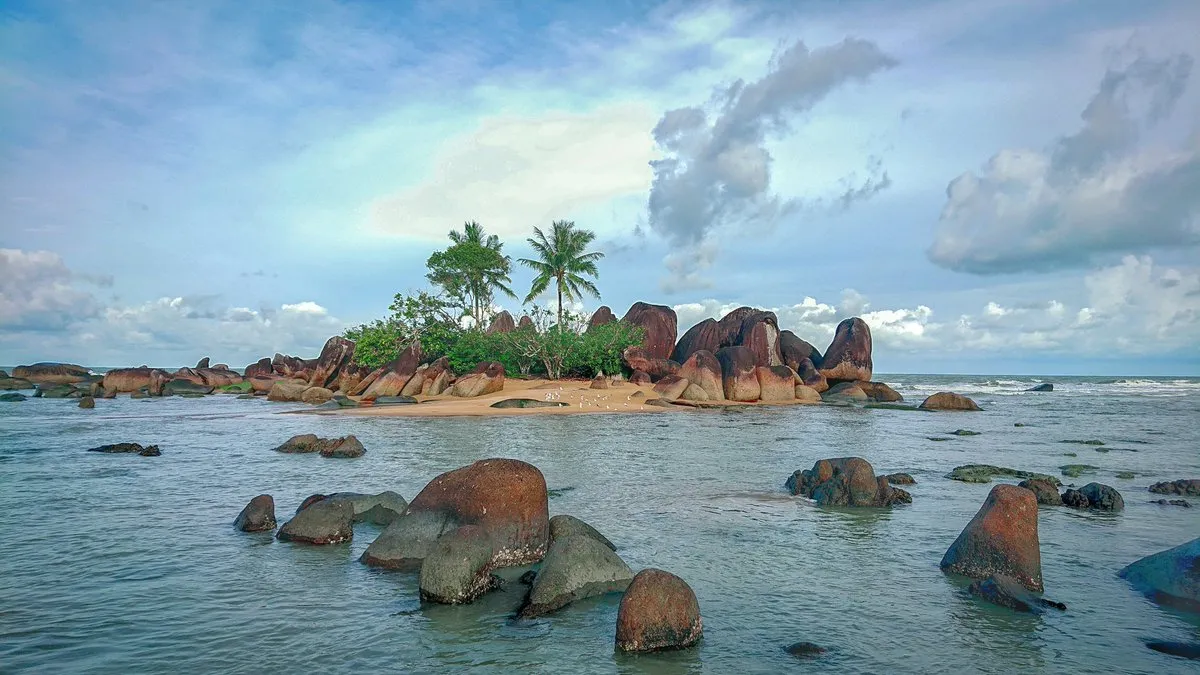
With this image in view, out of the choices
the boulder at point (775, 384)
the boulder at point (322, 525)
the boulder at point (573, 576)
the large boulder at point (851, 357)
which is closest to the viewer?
the boulder at point (573, 576)

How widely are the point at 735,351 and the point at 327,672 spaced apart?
4180cm

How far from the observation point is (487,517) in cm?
1055

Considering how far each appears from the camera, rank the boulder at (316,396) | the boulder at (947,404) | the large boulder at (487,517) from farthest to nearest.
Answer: the boulder at (316,396) < the boulder at (947,404) < the large boulder at (487,517)

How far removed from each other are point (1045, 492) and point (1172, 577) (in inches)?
251

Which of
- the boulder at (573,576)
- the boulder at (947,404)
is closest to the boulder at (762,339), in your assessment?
the boulder at (947,404)

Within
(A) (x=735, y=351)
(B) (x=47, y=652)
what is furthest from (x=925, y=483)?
(A) (x=735, y=351)

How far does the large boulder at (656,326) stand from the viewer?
55531 millimetres

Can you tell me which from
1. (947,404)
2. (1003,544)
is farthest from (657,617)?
(947,404)

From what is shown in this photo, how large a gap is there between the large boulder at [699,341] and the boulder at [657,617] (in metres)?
46.5

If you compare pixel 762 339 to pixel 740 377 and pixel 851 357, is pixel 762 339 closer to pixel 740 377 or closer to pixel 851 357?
pixel 851 357

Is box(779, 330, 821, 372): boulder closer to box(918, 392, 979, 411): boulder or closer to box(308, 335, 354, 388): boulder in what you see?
box(918, 392, 979, 411): boulder

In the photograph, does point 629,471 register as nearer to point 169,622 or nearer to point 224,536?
point 224,536

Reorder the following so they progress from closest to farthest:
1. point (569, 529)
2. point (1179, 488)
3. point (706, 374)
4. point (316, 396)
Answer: point (569, 529) < point (1179, 488) < point (706, 374) < point (316, 396)

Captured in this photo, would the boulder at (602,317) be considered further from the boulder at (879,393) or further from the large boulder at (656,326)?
the boulder at (879,393)
